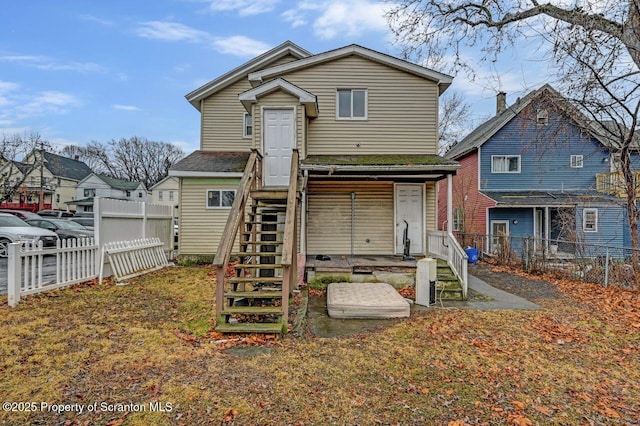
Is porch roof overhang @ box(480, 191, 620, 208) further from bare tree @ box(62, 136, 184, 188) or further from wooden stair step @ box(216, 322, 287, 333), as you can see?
bare tree @ box(62, 136, 184, 188)

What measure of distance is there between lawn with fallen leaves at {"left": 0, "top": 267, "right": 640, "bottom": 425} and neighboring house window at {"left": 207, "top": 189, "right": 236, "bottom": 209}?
6.37 meters

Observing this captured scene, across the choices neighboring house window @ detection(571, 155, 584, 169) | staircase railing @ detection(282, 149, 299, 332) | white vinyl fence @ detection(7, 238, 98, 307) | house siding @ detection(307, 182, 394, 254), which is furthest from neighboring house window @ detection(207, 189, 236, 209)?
neighboring house window @ detection(571, 155, 584, 169)

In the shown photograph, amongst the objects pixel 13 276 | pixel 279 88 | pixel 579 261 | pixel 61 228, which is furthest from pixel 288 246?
pixel 61 228

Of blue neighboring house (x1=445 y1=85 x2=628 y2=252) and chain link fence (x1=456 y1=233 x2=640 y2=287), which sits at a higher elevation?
blue neighboring house (x1=445 y1=85 x2=628 y2=252)

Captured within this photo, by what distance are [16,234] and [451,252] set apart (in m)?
15.2

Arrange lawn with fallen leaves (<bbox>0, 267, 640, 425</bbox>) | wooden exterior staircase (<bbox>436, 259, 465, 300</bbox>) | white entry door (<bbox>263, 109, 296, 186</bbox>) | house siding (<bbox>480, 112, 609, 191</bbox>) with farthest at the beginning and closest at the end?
house siding (<bbox>480, 112, 609, 191</bbox>)
white entry door (<bbox>263, 109, 296, 186</bbox>)
wooden exterior staircase (<bbox>436, 259, 465, 300</bbox>)
lawn with fallen leaves (<bbox>0, 267, 640, 425</bbox>)

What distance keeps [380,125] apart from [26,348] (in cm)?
987

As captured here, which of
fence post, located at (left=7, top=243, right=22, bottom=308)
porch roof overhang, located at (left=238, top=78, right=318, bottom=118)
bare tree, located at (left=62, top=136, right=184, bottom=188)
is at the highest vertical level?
bare tree, located at (left=62, top=136, right=184, bottom=188)

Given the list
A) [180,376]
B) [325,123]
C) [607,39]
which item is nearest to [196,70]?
[325,123]

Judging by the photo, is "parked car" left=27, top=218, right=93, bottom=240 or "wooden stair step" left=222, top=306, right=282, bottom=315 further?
"parked car" left=27, top=218, right=93, bottom=240

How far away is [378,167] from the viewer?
909 centimetres

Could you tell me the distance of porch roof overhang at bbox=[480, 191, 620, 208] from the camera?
16406 mm

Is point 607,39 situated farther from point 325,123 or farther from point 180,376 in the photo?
point 180,376

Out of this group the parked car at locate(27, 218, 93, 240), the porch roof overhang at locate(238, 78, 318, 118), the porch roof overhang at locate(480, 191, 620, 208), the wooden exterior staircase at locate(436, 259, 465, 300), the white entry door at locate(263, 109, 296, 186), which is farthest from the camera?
the porch roof overhang at locate(480, 191, 620, 208)
